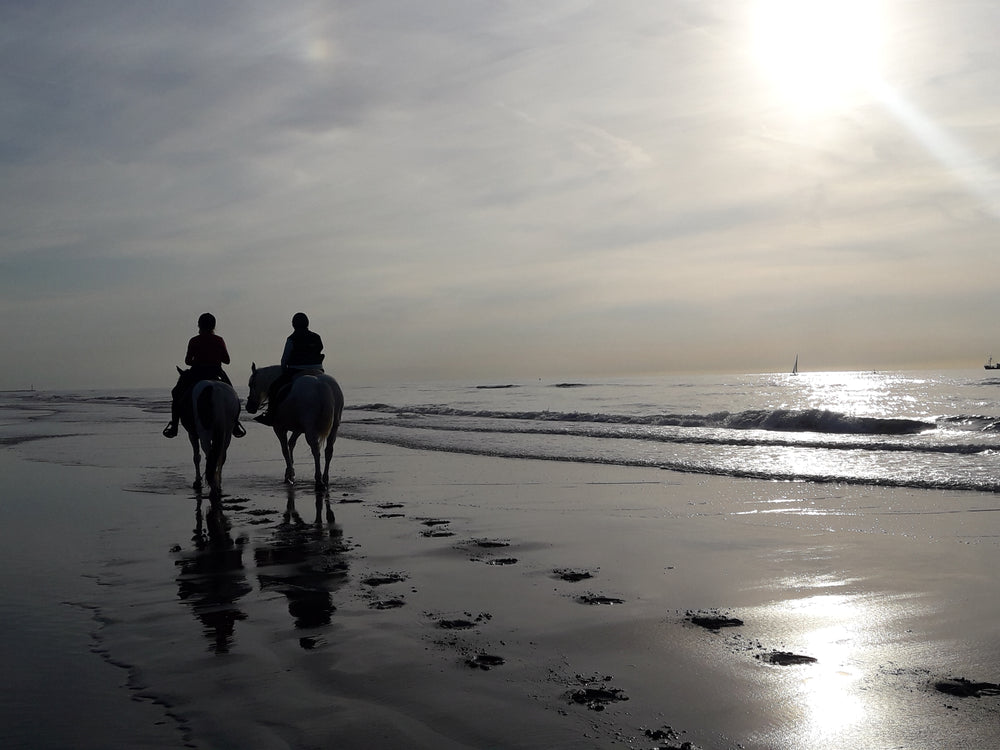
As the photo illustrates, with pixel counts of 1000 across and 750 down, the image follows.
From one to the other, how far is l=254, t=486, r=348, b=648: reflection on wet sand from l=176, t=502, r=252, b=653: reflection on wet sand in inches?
8.6

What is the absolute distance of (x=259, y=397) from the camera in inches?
484

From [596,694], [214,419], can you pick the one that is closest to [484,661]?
[596,694]

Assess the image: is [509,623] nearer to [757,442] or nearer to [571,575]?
[571,575]

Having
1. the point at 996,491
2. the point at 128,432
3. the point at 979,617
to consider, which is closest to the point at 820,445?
the point at 996,491

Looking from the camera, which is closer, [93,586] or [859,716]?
[859,716]

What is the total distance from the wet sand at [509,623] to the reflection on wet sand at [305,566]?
1.4 inches

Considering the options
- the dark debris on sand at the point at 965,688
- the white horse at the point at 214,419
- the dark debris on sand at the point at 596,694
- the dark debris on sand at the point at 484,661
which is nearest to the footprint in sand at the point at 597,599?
the dark debris on sand at the point at 484,661

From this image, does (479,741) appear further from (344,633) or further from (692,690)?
(344,633)

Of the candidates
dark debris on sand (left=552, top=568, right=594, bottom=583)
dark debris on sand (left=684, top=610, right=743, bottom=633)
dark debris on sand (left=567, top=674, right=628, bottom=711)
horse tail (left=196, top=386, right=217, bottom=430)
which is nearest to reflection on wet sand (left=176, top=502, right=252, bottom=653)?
dark debris on sand (left=567, top=674, right=628, bottom=711)

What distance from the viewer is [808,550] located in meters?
6.84

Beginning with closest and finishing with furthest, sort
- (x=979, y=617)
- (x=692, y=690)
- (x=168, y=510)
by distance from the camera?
(x=692, y=690)
(x=979, y=617)
(x=168, y=510)

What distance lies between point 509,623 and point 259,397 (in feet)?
27.9

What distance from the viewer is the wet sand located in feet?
10.8

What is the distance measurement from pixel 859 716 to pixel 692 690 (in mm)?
720
